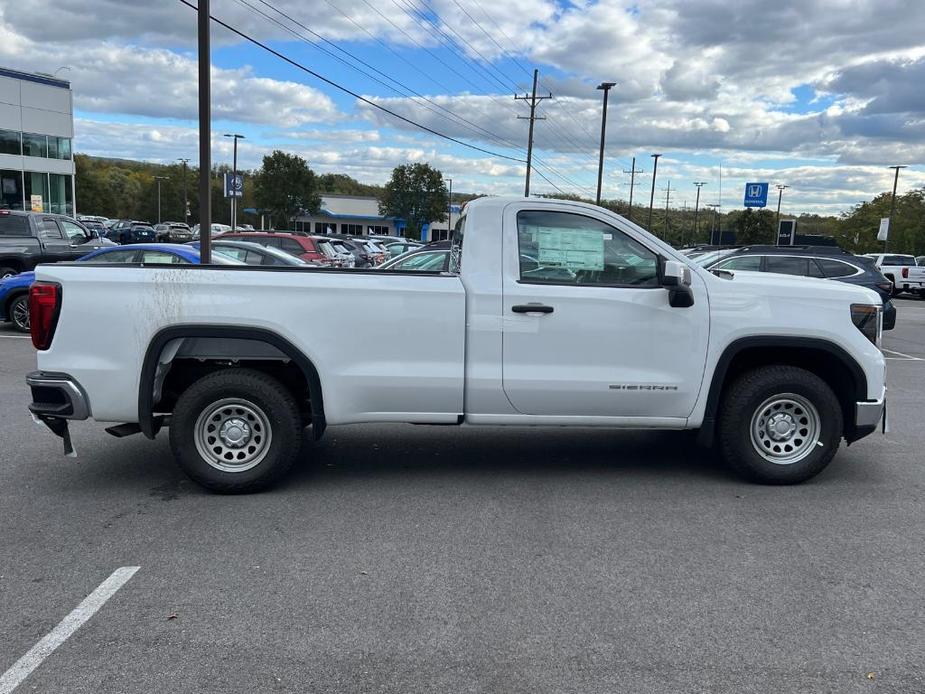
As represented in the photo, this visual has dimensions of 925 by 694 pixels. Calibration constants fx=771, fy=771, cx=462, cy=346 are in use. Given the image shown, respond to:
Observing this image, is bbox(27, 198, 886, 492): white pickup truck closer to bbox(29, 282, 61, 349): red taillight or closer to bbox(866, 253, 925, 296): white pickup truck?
bbox(29, 282, 61, 349): red taillight

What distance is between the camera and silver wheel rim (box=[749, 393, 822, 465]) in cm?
555

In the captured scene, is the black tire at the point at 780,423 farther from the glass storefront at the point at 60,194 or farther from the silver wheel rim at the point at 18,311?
the glass storefront at the point at 60,194

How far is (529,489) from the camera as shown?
18.1ft

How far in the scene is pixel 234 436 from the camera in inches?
207

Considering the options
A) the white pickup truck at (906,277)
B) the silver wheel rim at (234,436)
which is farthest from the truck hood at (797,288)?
the white pickup truck at (906,277)

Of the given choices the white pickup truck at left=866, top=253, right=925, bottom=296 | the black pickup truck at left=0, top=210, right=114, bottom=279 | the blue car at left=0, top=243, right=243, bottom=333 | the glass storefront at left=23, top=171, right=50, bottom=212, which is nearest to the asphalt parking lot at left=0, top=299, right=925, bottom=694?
the blue car at left=0, top=243, right=243, bottom=333

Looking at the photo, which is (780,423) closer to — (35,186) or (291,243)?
(291,243)

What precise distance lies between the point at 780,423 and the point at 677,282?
4.56 feet

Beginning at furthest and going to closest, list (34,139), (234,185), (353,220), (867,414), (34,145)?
(353,220) → (34,145) → (34,139) → (234,185) → (867,414)

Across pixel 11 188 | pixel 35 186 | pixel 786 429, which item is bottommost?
pixel 786 429

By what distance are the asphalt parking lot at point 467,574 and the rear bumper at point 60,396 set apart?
0.61m

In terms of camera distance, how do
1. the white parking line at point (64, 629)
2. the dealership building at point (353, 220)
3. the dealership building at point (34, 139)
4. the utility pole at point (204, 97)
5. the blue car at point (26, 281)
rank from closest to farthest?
1. the white parking line at point (64, 629)
2. the blue car at point (26, 281)
3. the utility pole at point (204, 97)
4. the dealership building at point (34, 139)
5. the dealership building at point (353, 220)

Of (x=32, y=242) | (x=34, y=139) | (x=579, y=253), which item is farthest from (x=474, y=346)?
(x=34, y=139)

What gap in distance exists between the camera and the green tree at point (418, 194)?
85.7 m
